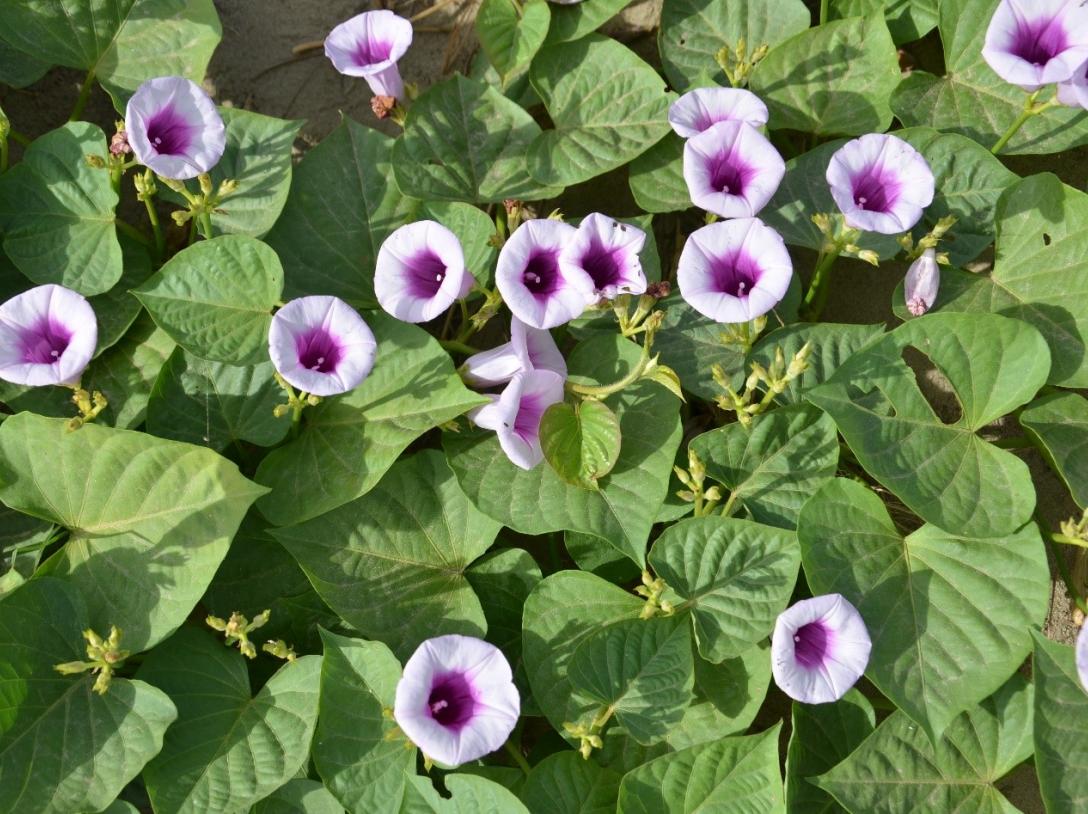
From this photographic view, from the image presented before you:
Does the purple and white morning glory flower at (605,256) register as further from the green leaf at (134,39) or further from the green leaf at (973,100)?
the green leaf at (134,39)

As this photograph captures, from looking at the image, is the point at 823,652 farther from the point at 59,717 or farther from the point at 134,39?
the point at 134,39

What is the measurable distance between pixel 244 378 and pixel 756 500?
3.26 feet

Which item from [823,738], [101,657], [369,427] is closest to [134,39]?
[369,427]

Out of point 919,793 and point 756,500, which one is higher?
point 756,500

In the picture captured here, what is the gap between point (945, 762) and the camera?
1.92 meters

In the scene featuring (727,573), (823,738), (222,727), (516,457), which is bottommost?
(823,738)

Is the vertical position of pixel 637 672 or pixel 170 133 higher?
pixel 170 133

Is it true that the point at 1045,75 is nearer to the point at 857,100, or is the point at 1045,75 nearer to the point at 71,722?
the point at 857,100

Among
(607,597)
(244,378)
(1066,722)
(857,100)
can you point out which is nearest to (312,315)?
(244,378)

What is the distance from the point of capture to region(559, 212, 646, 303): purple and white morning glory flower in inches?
72.4

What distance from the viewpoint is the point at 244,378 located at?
202cm

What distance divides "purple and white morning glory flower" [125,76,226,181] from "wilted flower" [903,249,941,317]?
1.35m

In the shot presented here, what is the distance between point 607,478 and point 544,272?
1.31 ft

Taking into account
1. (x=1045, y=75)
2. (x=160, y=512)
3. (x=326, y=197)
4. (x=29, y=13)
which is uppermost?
(x=29, y=13)
